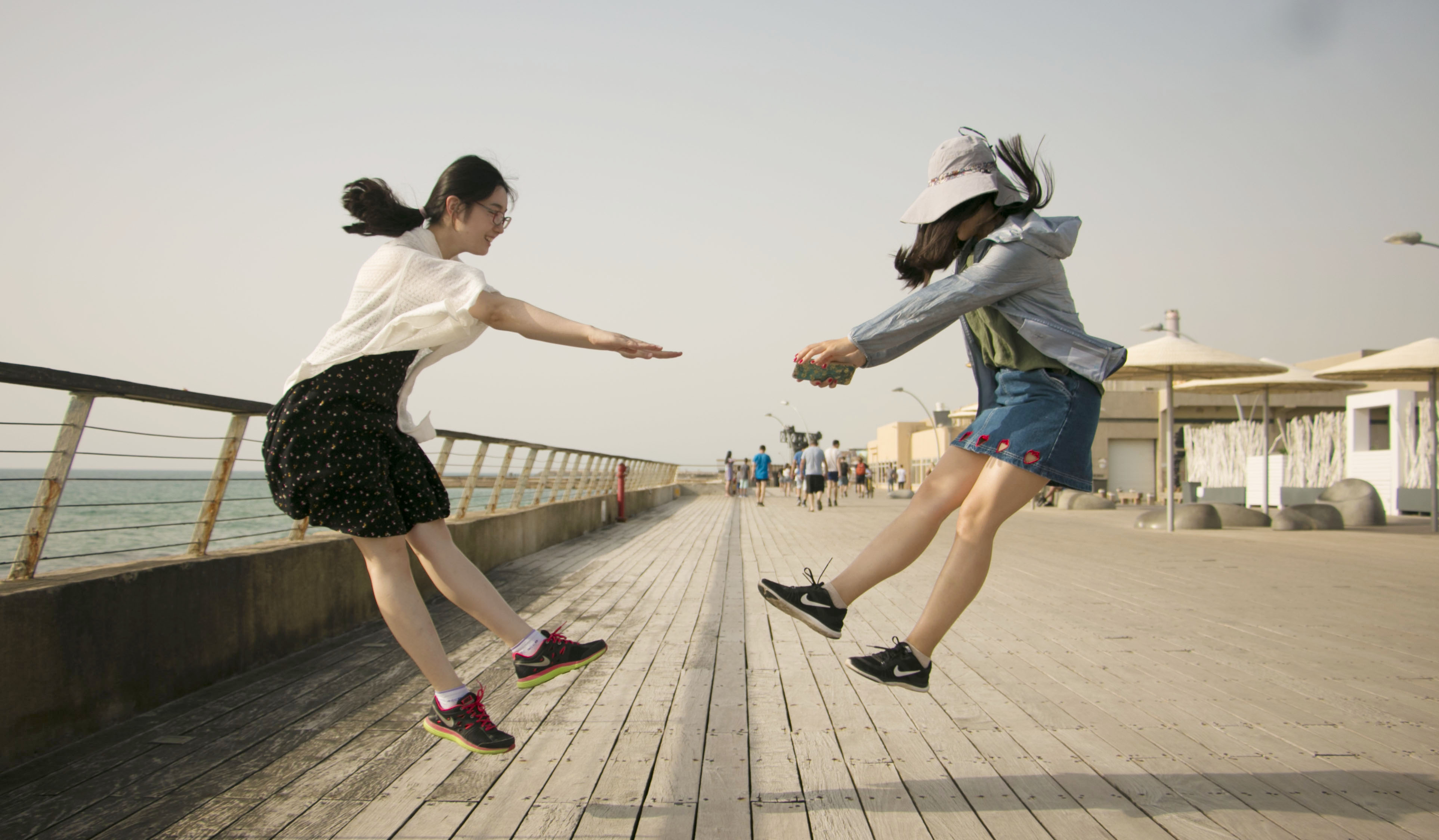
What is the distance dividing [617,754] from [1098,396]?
5.87ft

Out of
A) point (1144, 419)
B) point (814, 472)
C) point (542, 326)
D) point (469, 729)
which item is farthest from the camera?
point (1144, 419)

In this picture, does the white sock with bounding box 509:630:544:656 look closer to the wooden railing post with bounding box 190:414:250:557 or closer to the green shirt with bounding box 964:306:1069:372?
the green shirt with bounding box 964:306:1069:372

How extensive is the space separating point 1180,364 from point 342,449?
43.9ft

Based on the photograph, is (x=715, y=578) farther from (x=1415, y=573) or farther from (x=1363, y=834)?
(x=1415, y=573)

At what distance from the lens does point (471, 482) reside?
307 inches

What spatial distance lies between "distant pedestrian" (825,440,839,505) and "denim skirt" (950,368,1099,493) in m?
22.0

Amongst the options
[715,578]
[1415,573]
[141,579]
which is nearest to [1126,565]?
[1415,573]

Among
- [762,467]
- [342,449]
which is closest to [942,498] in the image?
[342,449]

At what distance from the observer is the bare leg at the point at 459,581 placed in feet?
8.20

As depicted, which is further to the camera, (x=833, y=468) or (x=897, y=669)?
(x=833, y=468)

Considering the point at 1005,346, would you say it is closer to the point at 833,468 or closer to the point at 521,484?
the point at 521,484

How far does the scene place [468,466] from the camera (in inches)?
305

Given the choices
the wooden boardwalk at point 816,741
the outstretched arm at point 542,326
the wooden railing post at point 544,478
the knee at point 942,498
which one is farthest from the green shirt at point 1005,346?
the wooden railing post at point 544,478

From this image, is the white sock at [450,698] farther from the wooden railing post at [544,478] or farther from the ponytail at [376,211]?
the wooden railing post at [544,478]
